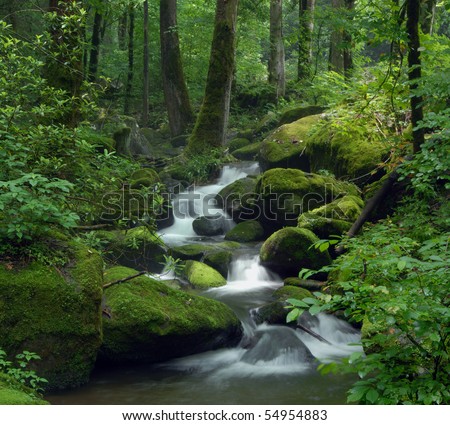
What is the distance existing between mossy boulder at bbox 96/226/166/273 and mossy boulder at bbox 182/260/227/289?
0.63m

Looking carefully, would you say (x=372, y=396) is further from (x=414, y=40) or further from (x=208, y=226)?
(x=208, y=226)

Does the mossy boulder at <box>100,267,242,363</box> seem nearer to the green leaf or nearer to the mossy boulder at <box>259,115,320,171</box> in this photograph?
the green leaf

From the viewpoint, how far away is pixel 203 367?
6.18 metres

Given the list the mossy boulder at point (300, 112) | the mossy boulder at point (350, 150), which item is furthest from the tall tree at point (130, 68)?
the mossy boulder at point (350, 150)

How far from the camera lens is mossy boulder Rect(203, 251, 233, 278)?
31.4 ft

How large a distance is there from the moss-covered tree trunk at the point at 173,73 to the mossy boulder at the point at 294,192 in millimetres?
9464

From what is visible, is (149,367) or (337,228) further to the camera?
(337,228)

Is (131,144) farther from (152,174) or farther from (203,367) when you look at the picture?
(203,367)

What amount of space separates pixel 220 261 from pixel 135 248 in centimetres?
212

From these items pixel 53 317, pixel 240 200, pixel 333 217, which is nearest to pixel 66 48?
pixel 53 317

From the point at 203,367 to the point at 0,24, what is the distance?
5.23 meters

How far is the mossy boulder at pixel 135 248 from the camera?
8266 mm

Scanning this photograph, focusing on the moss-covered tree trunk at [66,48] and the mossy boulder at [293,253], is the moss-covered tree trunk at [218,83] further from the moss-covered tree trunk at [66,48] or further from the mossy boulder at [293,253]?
the moss-covered tree trunk at [66,48]
